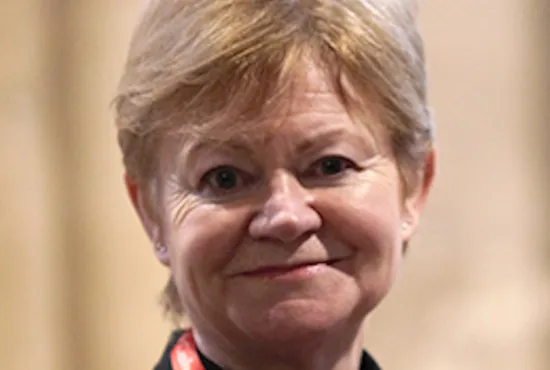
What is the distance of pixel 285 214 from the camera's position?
802 millimetres

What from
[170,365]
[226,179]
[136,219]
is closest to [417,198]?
[226,179]

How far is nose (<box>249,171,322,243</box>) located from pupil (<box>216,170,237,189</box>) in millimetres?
51

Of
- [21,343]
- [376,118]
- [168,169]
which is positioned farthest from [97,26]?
[376,118]

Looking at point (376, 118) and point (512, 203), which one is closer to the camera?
point (376, 118)

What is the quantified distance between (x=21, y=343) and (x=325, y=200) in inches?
36.9

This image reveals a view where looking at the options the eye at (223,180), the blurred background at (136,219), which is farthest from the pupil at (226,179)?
the blurred background at (136,219)

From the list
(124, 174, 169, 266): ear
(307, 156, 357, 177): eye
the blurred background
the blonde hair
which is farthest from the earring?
the blurred background

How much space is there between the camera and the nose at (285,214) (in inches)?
31.6

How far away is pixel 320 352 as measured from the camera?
909 millimetres

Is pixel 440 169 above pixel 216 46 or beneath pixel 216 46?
beneath

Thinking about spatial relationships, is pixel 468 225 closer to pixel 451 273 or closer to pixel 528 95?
pixel 451 273

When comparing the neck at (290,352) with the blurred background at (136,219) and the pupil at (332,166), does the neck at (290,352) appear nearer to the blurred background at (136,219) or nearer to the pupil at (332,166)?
the pupil at (332,166)

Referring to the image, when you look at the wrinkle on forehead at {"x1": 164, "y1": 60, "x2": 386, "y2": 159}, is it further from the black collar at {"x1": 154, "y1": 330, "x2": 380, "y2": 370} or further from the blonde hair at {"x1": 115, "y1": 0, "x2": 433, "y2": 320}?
the black collar at {"x1": 154, "y1": 330, "x2": 380, "y2": 370}

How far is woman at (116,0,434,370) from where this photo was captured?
2.71 feet
